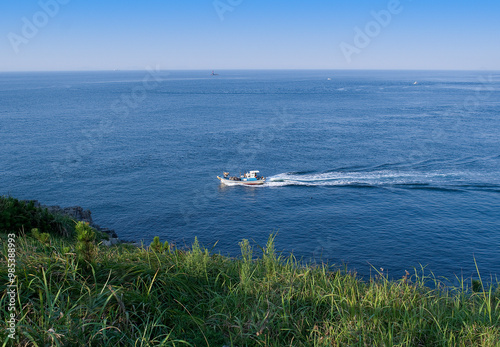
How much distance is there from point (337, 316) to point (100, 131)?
11945 cm

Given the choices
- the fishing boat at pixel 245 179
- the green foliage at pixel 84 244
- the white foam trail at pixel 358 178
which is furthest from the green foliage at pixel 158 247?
the white foam trail at pixel 358 178

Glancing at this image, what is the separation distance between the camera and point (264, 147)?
98250 mm

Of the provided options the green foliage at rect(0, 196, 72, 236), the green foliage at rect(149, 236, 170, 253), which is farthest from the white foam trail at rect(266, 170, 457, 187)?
the green foliage at rect(149, 236, 170, 253)

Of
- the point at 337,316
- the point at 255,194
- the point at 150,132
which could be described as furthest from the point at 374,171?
the point at 337,316

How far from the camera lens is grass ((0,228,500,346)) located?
303 inches

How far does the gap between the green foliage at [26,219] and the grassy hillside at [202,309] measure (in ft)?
49.0

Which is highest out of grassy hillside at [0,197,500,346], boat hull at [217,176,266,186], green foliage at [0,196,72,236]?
grassy hillside at [0,197,500,346]

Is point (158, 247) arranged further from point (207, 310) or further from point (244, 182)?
point (244, 182)

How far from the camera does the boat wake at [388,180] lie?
238ft

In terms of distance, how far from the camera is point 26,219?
2342cm

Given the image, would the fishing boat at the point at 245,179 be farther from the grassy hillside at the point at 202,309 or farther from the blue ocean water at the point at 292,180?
the grassy hillside at the point at 202,309

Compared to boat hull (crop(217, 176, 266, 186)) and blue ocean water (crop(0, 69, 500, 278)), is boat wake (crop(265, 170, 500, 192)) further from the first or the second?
boat hull (crop(217, 176, 266, 186))

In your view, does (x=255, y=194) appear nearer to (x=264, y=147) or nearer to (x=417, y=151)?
(x=264, y=147)

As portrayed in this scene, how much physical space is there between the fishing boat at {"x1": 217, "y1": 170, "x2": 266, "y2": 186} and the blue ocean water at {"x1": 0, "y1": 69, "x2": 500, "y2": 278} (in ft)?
5.21
